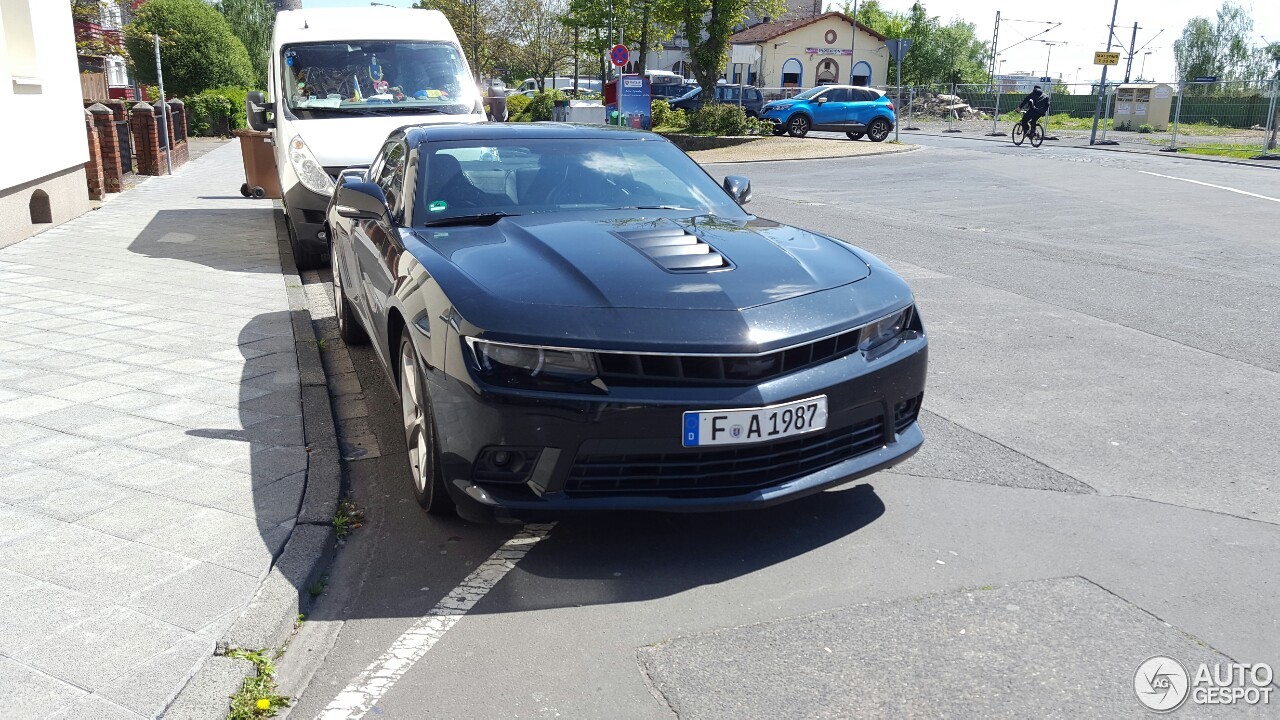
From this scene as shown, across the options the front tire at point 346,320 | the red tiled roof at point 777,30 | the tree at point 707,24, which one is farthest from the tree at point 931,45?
the front tire at point 346,320

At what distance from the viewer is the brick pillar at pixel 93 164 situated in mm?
14773

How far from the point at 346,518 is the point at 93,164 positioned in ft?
42.4

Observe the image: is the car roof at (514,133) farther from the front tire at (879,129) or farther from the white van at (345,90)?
the front tire at (879,129)

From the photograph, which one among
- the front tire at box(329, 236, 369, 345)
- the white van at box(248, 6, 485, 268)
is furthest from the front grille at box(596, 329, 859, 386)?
the white van at box(248, 6, 485, 268)

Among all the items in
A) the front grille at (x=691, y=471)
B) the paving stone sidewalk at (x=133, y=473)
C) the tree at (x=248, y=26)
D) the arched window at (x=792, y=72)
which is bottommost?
the paving stone sidewalk at (x=133, y=473)

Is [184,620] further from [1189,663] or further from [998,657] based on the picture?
[1189,663]

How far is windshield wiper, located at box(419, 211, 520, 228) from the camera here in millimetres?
4770

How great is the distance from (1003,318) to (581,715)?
572 centimetres

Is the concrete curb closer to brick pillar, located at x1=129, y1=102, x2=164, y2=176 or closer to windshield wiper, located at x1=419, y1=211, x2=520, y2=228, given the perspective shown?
windshield wiper, located at x1=419, y1=211, x2=520, y2=228

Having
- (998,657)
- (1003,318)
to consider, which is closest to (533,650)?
(998,657)

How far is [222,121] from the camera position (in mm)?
32812

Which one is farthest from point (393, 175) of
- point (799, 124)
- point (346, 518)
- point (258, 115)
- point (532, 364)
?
point (799, 124)

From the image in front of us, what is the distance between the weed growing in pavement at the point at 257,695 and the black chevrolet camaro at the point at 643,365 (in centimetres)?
87

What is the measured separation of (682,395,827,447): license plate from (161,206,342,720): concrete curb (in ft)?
4.68
